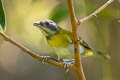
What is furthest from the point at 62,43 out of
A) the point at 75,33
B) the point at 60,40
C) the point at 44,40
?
the point at 75,33

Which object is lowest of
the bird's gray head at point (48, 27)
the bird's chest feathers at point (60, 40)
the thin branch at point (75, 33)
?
the bird's chest feathers at point (60, 40)

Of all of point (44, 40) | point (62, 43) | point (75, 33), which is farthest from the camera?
point (44, 40)

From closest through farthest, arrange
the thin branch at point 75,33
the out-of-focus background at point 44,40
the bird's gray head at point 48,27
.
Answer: the thin branch at point 75,33 → the bird's gray head at point 48,27 → the out-of-focus background at point 44,40

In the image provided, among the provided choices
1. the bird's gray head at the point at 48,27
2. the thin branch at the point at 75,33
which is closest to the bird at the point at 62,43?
the bird's gray head at the point at 48,27

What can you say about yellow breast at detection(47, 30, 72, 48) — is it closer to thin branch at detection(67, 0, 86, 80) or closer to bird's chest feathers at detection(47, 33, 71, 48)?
bird's chest feathers at detection(47, 33, 71, 48)

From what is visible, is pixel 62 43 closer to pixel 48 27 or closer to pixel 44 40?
pixel 48 27

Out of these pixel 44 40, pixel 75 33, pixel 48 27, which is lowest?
pixel 44 40

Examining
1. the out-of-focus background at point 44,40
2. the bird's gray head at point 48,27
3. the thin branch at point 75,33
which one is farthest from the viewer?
the out-of-focus background at point 44,40

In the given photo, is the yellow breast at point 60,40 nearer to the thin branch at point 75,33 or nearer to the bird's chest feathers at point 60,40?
the bird's chest feathers at point 60,40
